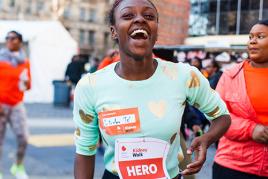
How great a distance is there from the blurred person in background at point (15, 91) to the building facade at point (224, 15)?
2657 centimetres

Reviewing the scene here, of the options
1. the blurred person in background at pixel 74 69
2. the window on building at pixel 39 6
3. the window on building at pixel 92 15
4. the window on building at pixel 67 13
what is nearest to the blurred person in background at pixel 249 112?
the blurred person in background at pixel 74 69

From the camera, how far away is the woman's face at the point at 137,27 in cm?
204

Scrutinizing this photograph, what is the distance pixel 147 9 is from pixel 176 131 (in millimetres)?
517

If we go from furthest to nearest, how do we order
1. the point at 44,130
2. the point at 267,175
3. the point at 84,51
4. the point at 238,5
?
the point at 84,51
the point at 238,5
the point at 44,130
the point at 267,175

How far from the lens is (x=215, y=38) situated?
34031 millimetres

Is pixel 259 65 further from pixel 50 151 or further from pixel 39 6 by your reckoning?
pixel 39 6

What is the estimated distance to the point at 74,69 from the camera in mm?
15383

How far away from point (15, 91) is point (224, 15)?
30298mm

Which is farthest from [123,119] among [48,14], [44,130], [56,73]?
[48,14]

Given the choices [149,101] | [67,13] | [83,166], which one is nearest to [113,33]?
[149,101]

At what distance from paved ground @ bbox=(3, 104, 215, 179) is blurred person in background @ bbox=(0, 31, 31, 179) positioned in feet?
1.42

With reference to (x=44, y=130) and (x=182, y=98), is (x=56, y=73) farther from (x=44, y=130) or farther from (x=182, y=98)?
(x=182, y=98)

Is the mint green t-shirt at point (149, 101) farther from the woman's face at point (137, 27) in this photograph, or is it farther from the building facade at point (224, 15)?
the building facade at point (224, 15)

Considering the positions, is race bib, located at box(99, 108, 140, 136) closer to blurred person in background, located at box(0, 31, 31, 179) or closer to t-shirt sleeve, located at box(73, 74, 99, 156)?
t-shirt sleeve, located at box(73, 74, 99, 156)
